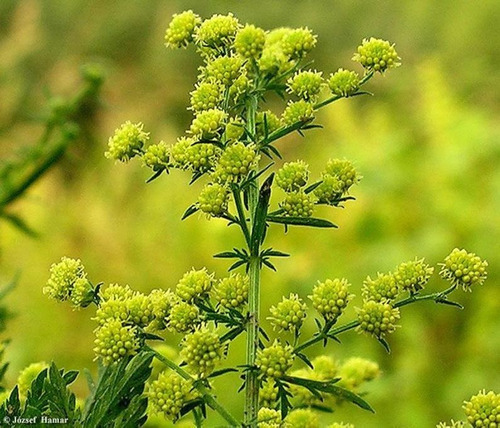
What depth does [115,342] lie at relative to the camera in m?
0.55

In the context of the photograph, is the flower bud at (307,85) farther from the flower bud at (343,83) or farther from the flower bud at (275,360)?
the flower bud at (275,360)

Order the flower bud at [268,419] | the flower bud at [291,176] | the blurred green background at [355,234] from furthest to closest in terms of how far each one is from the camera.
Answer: the blurred green background at [355,234] → the flower bud at [291,176] → the flower bud at [268,419]

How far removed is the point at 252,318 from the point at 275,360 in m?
0.04

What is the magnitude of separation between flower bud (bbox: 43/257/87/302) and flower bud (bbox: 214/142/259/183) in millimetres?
109

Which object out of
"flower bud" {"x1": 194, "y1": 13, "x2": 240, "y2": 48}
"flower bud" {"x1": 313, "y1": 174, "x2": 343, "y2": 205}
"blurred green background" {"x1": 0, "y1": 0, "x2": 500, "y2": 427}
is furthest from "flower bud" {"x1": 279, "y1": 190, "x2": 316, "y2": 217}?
"blurred green background" {"x1": 0, "y1": 0, "x2": 500, "y2": 427}

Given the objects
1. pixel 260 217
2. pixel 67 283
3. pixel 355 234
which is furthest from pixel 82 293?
pixel 355 234

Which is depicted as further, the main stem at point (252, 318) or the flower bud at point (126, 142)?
the flower bud at point (126, 142)

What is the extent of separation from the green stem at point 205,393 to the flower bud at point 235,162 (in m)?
0.11

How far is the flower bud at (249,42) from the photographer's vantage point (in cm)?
61

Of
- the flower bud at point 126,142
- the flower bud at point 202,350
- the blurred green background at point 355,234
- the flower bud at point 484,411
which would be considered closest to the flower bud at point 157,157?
the flower bud at point 126,142

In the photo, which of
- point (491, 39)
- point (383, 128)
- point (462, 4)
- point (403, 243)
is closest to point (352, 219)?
point (403, 243)

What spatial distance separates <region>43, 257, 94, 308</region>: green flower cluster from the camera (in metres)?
0.61

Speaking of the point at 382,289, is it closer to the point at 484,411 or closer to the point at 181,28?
the point at 484,411

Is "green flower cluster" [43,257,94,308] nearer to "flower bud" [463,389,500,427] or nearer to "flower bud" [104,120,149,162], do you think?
"flower bud" [104,120,149,162]
